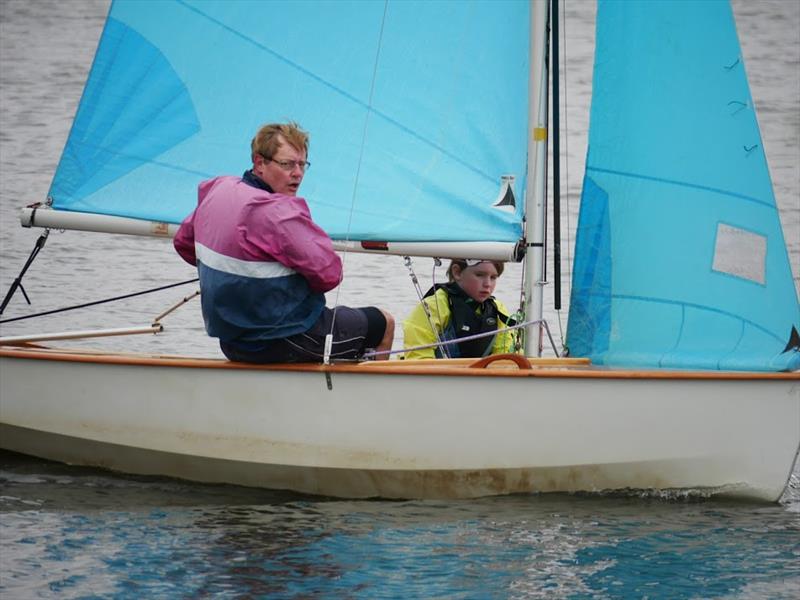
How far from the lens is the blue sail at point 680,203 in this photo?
5.68 m

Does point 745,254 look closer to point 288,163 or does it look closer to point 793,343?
point 793,343

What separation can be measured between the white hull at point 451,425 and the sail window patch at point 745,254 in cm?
45

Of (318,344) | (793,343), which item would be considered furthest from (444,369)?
(793,343)

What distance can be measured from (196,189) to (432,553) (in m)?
1.98

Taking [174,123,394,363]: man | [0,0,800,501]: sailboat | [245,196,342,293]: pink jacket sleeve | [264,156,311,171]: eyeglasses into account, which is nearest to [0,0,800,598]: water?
[0,0,800,501]: sailboat

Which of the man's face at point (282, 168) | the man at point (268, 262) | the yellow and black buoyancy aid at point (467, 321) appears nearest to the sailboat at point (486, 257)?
the man at point (268, 262)

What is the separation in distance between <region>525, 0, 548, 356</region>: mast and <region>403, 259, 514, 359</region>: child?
0.33 meters

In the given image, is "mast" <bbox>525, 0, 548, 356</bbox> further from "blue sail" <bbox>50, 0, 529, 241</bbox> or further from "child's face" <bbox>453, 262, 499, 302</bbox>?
"child's face" <bbox>453, 262, 499, 302</bbox>

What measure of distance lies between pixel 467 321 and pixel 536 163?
72cm

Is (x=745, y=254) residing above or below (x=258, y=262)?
above

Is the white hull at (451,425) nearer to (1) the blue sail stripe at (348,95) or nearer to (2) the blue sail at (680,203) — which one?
(2) the blue sail at (680,203)

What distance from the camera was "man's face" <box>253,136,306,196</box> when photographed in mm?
5387

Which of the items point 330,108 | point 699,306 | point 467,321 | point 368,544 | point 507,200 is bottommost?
point 368,544

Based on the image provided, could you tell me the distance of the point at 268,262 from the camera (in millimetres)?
5328
